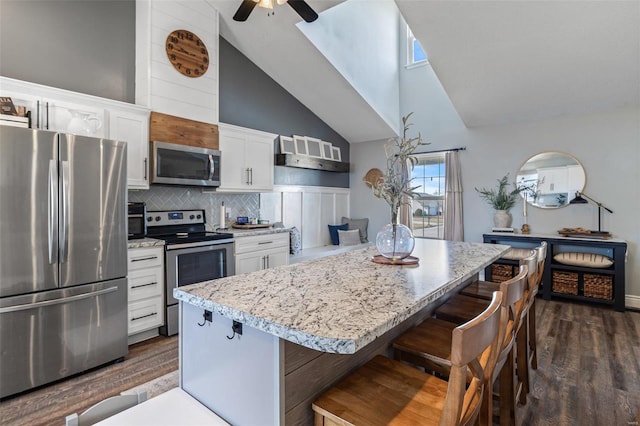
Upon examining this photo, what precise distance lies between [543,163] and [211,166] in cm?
452

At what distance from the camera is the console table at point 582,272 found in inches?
151

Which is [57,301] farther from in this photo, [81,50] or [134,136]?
[81,50]

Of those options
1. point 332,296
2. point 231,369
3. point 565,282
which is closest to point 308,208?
point 565,282

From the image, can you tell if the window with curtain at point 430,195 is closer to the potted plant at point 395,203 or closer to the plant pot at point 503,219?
the plant pot at point 503,219

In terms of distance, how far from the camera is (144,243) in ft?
9.46

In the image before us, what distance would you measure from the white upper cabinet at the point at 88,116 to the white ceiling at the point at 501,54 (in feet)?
6.06

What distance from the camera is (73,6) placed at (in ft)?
9.95

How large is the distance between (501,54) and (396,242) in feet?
9.36

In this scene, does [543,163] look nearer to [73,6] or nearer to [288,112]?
[288,112]

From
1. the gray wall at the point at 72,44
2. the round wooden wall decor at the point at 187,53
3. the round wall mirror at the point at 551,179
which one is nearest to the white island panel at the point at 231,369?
the gray wall at the point at 72,44

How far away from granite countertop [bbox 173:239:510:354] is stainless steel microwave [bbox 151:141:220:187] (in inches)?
83.6

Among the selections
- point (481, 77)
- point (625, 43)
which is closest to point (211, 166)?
point (481, 77)

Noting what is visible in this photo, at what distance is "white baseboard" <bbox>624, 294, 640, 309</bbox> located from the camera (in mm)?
3969

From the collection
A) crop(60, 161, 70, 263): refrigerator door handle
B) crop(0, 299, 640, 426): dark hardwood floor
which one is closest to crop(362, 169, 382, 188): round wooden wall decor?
crop(0, 299, 640, 426): dark hardwood floor
